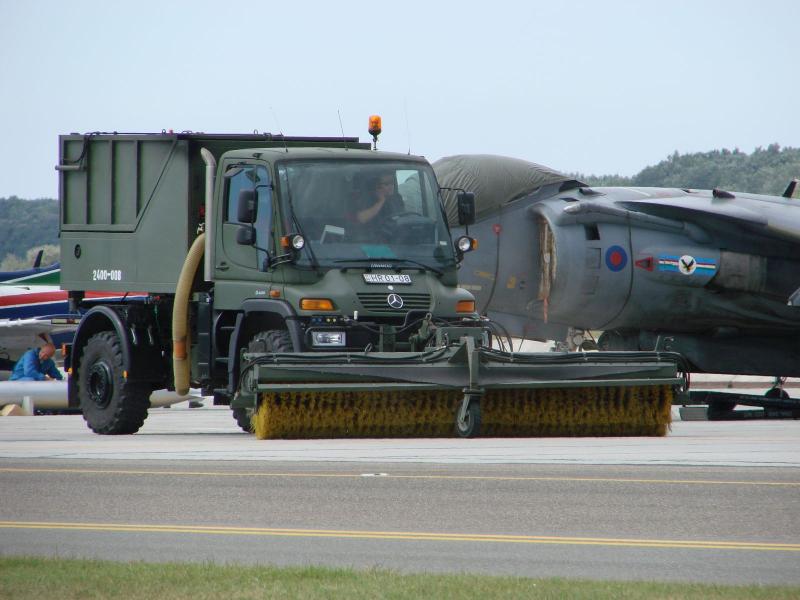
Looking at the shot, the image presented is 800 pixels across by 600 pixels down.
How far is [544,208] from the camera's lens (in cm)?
2122

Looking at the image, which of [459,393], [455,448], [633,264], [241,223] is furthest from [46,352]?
[455,448]

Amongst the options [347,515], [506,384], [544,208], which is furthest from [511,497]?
[544,208]

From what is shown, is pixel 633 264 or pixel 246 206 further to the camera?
pixel 633 264

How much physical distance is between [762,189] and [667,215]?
288 ft

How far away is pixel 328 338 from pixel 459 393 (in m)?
1.51

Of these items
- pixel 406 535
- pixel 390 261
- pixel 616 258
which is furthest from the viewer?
pixel 616 258

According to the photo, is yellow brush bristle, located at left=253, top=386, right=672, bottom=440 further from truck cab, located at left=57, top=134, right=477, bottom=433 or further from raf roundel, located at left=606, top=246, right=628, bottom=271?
raf roundel, located at left=606, top=246, right=628, bottom=271

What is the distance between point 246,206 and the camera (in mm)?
14047

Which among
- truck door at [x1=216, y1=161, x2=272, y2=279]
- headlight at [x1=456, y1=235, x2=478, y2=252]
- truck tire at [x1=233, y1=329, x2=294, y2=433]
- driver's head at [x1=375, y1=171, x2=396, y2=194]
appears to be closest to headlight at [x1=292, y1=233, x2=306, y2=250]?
truck door at [x1=216, y1=161, x2=272, y2=279]

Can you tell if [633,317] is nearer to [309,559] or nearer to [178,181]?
[178,181]

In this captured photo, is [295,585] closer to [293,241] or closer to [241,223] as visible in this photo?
[293,241]

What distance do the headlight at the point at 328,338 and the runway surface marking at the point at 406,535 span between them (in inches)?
224

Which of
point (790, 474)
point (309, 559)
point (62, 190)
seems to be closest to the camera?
point (309, 559)

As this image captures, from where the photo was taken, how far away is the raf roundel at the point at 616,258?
21.4 metres
